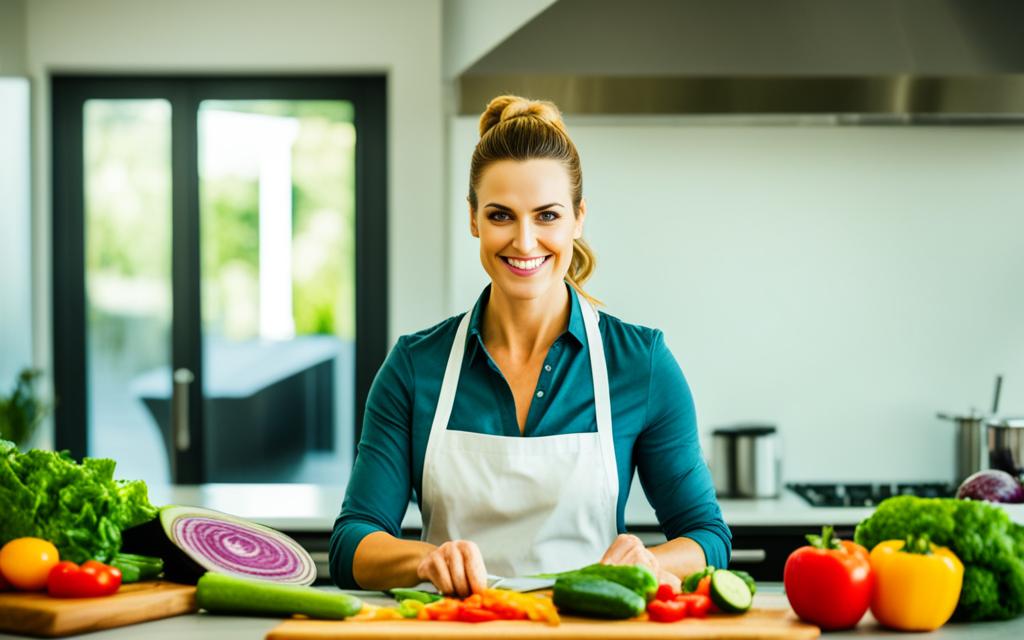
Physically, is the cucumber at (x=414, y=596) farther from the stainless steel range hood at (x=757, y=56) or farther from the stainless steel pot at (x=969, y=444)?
the stainless steel pot at (x=969, y=444)

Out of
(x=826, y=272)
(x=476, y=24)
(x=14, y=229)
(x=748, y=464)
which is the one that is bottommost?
(x=748, y=464)

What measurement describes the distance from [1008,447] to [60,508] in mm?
2689

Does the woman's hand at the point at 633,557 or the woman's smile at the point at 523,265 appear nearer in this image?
the woman's hand at the point at 633,557

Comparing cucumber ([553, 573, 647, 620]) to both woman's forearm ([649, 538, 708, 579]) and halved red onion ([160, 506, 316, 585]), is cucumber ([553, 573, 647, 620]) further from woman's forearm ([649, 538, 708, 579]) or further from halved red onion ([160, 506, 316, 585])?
halved red onion ([160, 506, 316, 585])

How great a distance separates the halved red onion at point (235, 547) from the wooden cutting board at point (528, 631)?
0.26 m

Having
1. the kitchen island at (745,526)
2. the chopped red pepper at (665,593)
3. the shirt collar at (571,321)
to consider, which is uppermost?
the shirt collar at (571,321)

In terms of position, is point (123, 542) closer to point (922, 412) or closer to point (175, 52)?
point (175, 52)

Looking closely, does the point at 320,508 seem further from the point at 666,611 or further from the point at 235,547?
the point at 666,611

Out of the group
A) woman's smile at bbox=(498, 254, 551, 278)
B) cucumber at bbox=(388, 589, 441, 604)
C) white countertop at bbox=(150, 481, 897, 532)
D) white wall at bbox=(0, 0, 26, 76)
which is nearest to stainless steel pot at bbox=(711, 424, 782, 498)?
white countertop at bbox=(150, 481, 897, 532)

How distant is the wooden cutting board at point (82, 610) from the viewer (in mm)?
1440

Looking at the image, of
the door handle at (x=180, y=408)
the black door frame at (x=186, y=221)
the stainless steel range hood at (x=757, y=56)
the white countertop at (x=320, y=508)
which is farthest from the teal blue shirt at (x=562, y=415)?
the door handle at (x=180, y=408)

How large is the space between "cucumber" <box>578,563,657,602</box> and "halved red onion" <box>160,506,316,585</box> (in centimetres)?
46

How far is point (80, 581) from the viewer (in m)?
1.50

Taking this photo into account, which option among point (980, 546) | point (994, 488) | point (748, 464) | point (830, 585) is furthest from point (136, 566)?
point (748, 464)
